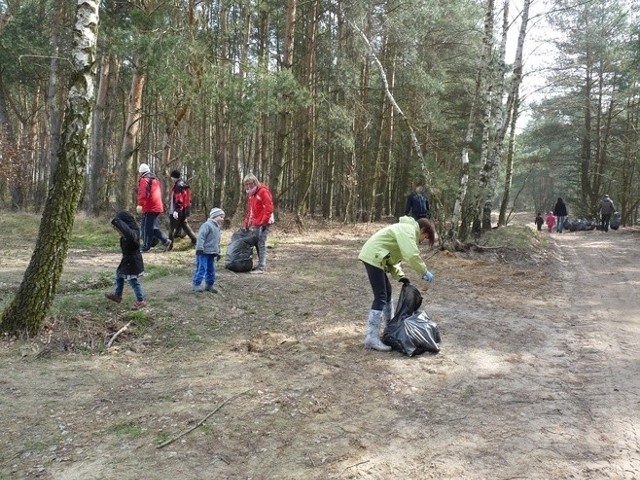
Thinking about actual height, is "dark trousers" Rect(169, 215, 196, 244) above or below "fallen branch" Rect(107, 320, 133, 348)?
above

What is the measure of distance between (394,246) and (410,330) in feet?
3.28

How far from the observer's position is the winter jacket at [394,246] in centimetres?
559

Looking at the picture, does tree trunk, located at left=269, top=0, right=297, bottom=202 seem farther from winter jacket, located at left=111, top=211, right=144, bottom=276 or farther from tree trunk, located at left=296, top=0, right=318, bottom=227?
winter jacket, located at left=111, top=211, right=144, bottom=276

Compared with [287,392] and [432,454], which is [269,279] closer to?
[287,392]

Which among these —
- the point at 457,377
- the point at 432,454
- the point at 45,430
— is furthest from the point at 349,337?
the point at 45,430

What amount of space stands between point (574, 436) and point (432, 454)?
1.24 meters

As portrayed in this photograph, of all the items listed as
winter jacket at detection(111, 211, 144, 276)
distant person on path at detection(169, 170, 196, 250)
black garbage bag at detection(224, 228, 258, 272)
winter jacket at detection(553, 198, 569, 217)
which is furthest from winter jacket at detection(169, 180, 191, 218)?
winter jacket at detection(553, 198, 569, 217)

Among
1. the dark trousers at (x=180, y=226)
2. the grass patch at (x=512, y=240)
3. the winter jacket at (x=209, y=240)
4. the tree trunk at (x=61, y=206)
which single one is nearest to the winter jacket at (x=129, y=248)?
the tree trunk at (x=61, y=206)

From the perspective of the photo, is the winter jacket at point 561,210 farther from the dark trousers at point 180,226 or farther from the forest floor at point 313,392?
the dark trousers at point 180,226

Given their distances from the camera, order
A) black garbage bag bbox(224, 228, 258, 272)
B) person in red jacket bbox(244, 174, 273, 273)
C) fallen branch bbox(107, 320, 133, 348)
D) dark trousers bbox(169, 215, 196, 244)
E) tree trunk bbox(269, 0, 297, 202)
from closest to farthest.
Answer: fallen branch bbox(107, 320, 133, 348)
person in red jacket bbox(244, 174, 273, 273)
black garbage bag bbox(224, 228, 258, 272)
dark trousers bbox(169, 215, 196, 244)
tree trunk bbox(269, 0, 297, 202)

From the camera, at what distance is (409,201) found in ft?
48.3

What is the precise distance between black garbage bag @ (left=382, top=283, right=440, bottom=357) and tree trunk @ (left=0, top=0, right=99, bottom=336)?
3906 millimetres

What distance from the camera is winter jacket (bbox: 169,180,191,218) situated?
11.7 m

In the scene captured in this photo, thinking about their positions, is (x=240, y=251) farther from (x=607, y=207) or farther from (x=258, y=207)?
(x=607, y=207)
